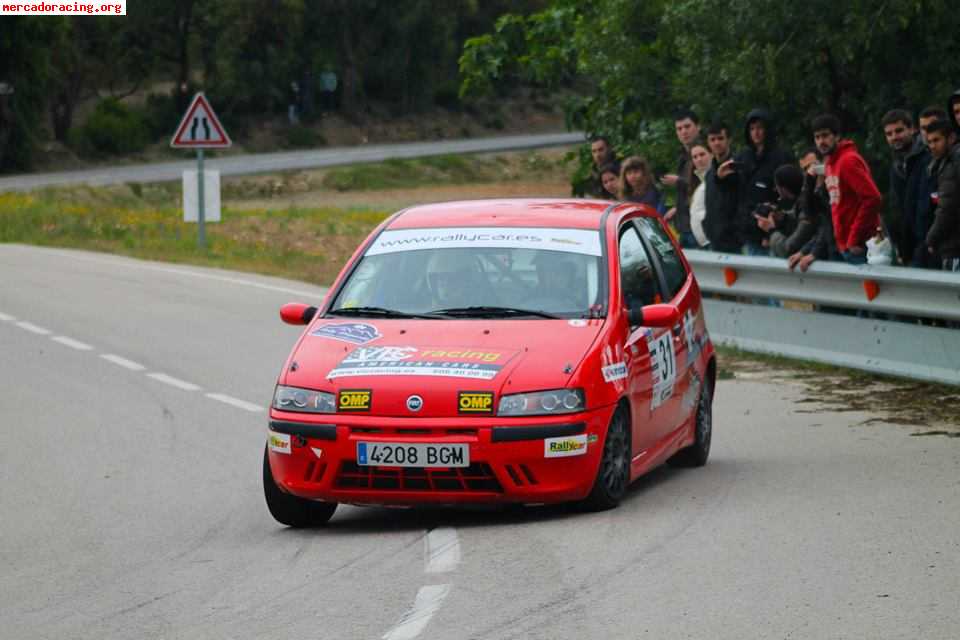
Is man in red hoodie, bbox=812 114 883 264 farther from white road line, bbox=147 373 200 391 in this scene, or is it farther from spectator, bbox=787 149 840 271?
white road line, bbox=147 373 200 391

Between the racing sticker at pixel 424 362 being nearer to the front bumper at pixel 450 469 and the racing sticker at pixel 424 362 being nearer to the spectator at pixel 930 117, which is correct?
the front bumper at pixel 450 469

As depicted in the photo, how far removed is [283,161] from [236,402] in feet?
181

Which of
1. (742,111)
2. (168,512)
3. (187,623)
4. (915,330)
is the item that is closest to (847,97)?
(742,111)

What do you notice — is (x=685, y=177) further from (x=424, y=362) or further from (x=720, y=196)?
(x=424, y=362)

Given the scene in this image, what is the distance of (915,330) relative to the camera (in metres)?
14.2

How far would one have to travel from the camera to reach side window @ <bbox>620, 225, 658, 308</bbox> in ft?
32.5

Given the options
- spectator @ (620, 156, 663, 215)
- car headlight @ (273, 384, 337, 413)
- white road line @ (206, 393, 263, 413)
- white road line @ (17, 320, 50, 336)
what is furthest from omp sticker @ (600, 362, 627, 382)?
white road line @ (17, 320, 50, 336)

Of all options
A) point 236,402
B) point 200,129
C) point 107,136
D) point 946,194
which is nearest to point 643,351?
point 946,194

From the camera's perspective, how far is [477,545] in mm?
8281

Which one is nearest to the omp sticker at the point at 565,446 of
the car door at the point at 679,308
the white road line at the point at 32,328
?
the car door at the point at 679,308

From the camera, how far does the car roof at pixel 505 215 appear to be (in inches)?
399

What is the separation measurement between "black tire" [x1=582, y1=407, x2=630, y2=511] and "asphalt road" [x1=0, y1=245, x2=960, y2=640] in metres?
0.08

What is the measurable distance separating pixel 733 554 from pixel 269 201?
5046 centimetres

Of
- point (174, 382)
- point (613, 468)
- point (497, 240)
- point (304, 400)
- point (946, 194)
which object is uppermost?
point (497, 240)
